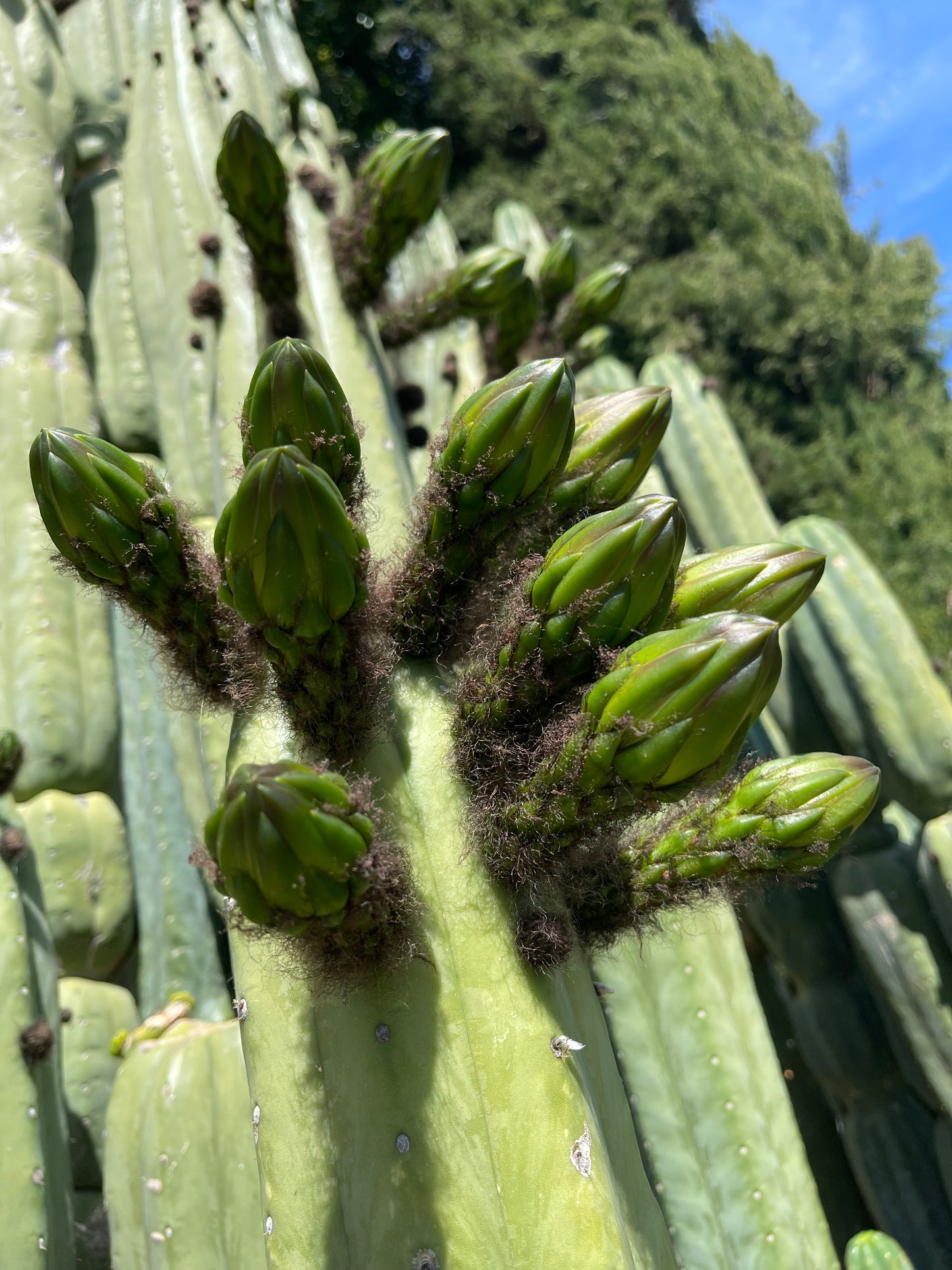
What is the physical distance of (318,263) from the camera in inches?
74.4

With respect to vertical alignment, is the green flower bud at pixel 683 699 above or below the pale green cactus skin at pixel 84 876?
below

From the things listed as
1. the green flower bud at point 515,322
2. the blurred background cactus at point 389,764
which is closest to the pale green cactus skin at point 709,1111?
the blurred background cactus at point 389,764

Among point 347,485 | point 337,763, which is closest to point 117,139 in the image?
point 347,485

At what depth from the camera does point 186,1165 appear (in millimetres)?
1566

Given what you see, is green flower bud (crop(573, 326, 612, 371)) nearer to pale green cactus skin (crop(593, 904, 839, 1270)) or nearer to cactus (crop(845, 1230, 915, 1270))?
pale green cactus skin (crop(593, 904, 839, 1270))

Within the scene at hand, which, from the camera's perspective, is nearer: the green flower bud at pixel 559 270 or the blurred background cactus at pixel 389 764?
the blurred background cactus at pixel 389 764

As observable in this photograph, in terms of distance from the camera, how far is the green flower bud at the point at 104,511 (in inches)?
38.1

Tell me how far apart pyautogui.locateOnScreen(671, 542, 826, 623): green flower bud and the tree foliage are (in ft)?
19.2

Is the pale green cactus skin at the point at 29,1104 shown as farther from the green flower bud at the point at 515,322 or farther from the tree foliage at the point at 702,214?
the tree foliage at the point at 702,214

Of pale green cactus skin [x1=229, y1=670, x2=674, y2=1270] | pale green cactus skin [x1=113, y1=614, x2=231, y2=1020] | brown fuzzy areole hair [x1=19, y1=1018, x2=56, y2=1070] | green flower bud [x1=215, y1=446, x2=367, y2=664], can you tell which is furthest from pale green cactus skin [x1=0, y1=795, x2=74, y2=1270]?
green flower bud [x1=215, y1=446, x2=367, y2=664]

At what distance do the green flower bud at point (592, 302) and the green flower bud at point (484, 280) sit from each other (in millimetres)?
475

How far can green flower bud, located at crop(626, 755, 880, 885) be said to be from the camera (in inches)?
39.6

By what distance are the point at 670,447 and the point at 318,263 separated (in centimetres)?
187

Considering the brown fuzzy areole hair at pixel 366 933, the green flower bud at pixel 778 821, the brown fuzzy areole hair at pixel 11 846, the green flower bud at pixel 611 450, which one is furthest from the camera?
the brown fuzzy areole hair at pixel 11 846
